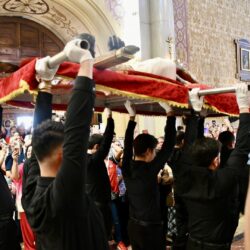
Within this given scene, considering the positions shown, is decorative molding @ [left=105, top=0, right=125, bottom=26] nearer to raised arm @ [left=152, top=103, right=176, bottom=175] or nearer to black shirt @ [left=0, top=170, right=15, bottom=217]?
raised arm @ [left=152, top=103, right=176, bottom=175]

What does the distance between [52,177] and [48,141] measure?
17cm

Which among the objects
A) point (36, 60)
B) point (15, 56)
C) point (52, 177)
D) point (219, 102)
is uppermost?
point (15, 56)

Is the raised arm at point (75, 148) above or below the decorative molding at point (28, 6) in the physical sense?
below

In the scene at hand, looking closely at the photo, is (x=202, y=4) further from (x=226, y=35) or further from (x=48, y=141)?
(x=48, y=141)

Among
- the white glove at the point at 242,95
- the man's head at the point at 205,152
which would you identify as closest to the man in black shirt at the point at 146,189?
the man's head at the point at 205,152

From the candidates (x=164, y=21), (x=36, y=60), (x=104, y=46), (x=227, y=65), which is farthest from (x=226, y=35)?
(x=36, y=60)

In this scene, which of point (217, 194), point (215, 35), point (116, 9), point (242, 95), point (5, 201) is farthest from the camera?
point (215, 35)

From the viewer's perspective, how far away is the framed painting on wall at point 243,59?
12.0 m

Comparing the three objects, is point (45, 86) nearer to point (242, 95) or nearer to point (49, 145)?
point (49, 145)

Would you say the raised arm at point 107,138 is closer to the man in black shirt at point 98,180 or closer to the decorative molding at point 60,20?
the man in black shirt at point 98,180

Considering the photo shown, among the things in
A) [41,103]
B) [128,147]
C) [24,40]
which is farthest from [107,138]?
[24,40]

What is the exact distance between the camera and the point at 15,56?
28.2 ft

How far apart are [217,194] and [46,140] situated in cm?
128

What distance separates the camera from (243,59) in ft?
40.4
